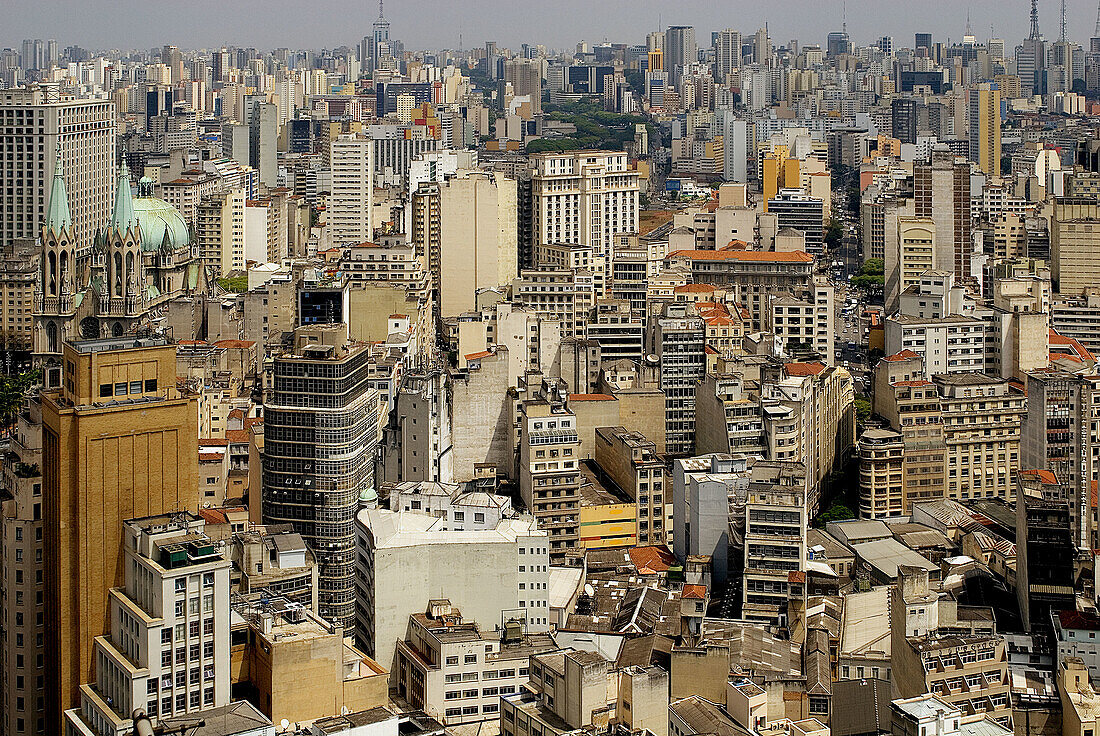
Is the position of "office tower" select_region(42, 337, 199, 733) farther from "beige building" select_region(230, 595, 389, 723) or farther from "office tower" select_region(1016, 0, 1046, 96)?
"office tower" select_region(1016, 0, 1046, 96)

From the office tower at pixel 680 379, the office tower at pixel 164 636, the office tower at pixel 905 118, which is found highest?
the office tower at pixel 905 118

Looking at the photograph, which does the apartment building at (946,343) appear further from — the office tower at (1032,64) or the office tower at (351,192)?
the office tower at (1032,64)

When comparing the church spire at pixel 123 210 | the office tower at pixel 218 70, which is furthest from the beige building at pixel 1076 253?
the office tower at pixel 218 70

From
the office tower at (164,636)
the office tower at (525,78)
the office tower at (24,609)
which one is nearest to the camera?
the office tower at (164,636)

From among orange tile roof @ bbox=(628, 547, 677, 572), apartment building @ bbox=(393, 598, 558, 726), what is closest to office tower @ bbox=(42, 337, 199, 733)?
apartment building @ bbox=(393, 598, 558, 726)

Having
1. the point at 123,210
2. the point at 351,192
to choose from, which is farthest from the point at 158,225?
the point at 351,192

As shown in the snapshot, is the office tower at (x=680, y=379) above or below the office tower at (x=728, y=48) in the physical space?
below
